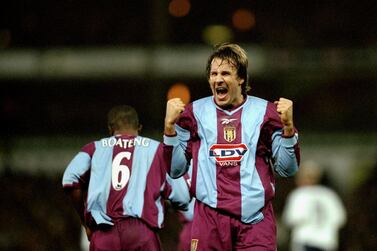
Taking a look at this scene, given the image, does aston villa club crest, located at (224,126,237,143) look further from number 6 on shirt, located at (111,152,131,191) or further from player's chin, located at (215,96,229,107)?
number 6 on shirt, located at (111,152,131,191)

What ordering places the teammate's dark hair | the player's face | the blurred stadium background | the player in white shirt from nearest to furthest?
the player's face < the teammate's dark hair < the player in white shirt < the blurred stadium background

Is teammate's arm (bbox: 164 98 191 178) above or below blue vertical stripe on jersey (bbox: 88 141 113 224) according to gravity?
above

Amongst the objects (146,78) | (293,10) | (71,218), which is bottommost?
(71,218)

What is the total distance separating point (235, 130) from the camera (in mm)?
6410

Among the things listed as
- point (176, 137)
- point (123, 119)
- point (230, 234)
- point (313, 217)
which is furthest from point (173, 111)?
point (313, 217)

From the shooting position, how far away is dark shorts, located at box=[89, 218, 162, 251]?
7625 mm

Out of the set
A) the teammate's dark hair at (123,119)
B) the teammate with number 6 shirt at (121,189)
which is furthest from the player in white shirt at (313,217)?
the teammate's dark hair at (123,119)

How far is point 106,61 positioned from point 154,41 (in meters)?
2.49

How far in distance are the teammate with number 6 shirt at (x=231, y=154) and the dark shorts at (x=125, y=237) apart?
130cm

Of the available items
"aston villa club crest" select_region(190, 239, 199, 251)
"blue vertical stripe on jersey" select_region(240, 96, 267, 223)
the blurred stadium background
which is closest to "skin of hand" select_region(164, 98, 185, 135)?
"blue vertical stripe on jersey" select_region(240, 96, 267, 223)

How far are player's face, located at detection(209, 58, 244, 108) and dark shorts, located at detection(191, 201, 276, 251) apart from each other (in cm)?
69

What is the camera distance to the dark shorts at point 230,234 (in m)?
6.22

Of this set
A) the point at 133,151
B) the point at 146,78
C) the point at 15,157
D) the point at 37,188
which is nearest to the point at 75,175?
the point at 133,151

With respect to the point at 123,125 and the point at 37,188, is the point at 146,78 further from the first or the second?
the point at 123,125
